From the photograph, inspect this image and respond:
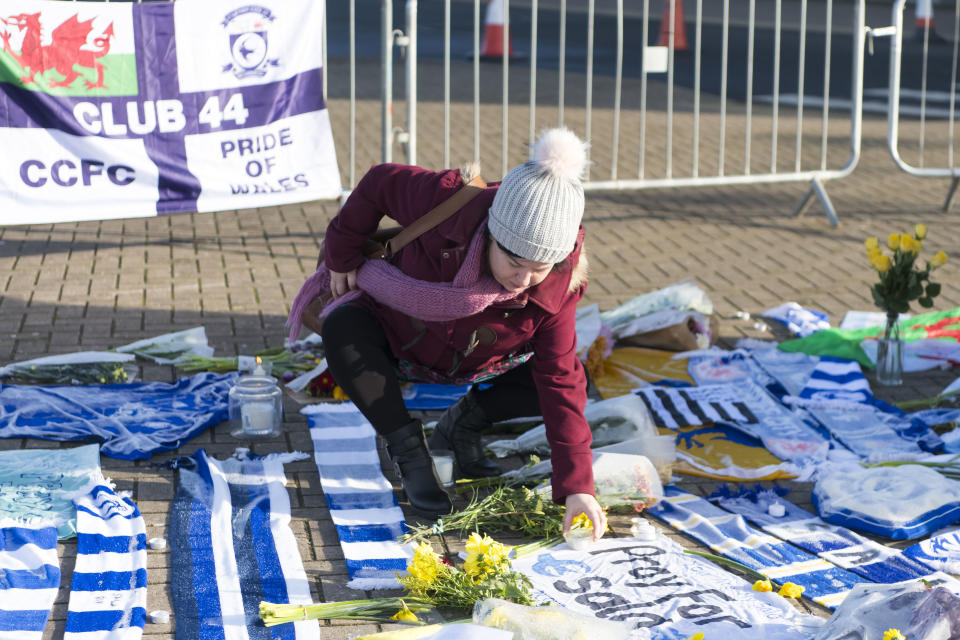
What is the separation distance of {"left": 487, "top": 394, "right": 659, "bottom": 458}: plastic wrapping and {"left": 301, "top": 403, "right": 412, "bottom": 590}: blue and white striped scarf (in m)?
0.46

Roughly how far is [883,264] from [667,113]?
17.5 ft

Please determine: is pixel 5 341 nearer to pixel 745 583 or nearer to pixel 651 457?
pixel 651 457

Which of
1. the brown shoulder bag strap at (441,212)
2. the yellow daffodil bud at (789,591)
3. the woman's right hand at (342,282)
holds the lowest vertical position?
the yellow daffodil bud at (789,591)

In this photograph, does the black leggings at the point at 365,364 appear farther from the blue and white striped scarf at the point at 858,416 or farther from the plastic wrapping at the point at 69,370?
the blue and white striped scarf at the point at 858,416

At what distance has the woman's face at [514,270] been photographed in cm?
326

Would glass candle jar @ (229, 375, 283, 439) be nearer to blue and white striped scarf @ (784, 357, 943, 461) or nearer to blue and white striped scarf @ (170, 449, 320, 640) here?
blue and white striped scarf @ (170, 449, 320, 640)

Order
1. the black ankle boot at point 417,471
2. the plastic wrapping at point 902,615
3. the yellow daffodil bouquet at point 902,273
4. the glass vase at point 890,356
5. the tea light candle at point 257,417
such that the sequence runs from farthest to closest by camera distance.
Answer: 1. the glass vase at point 890,356
2. the yellow daffodil bouquet at point 902,273
3. the tea light candle at point 257,417
4. the black ankle boot at point 417,471
5. the plastic wrapping at point 902,615

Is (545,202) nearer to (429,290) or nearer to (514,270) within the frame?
(514,270)

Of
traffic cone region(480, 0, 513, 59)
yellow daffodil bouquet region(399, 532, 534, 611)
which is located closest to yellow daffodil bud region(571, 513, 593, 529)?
yellow daffodil bouquet region(399, 532, 534, 611)

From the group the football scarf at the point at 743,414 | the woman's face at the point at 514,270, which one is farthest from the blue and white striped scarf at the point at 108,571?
the football scarf at the point at 743,414

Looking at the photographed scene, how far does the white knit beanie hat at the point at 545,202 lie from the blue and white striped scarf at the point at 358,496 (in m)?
0.96

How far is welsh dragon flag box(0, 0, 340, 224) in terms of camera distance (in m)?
5.40

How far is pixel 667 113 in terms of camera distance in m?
10.1

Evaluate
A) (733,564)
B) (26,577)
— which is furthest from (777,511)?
(26,577)
